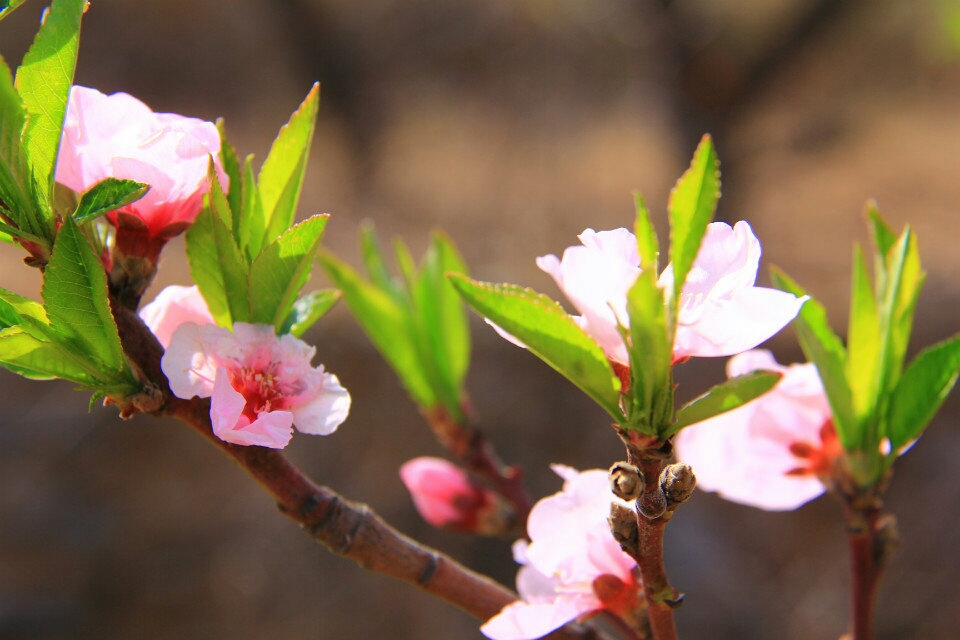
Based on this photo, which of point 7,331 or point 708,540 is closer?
point 7,331

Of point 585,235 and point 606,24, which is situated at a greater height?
point 585,235

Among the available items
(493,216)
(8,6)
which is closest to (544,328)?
(8,6)

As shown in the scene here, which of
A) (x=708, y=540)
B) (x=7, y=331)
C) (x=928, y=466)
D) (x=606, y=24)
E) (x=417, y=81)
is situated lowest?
(x=708, y=540)

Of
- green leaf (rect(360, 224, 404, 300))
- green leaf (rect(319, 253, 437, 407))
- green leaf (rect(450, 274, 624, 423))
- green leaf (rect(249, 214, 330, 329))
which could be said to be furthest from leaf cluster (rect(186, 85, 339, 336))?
green leaf (rect(360, 224, 404, 300))

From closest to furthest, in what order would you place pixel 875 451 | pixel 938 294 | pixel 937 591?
pixel 875 451 → pixel 937 591 → pixel 938 294

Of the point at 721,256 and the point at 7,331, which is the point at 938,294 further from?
the point at 7,331

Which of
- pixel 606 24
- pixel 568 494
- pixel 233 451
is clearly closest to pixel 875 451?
pixel 568 494

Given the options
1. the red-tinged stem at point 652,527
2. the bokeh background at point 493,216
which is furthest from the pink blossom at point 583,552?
the bokeh background at point 493,216

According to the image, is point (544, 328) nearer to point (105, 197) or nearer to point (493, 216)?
point (105, 197)

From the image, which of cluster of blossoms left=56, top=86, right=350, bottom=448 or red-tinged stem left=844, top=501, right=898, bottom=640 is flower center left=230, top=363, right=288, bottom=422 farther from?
red-tinged stem left=844, top=501, right=898, bottom=640
